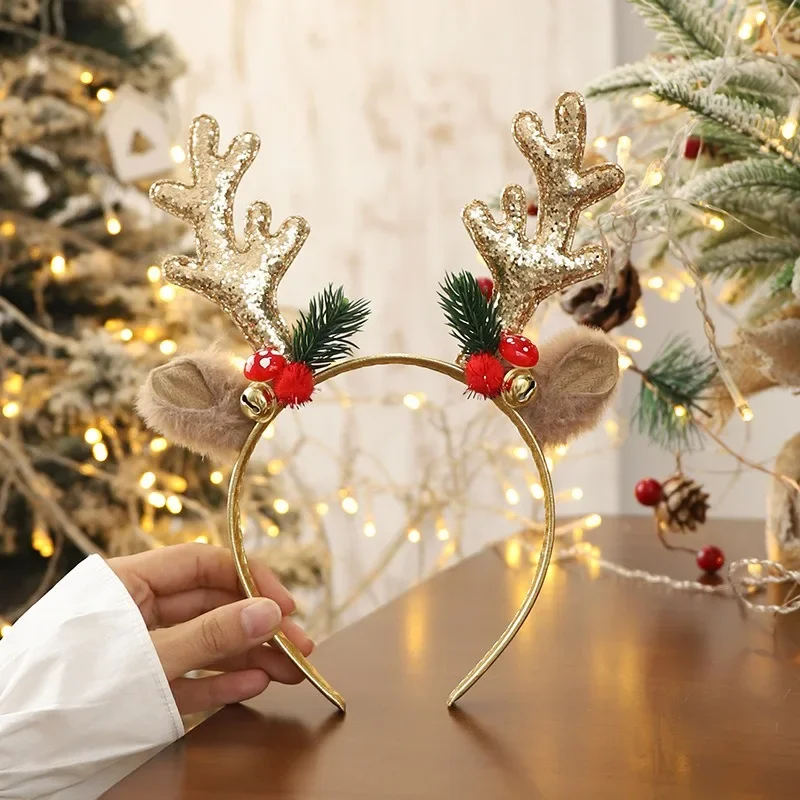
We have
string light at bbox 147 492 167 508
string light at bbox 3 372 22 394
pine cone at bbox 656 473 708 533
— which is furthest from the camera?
string light at bbox 3 372 22 394

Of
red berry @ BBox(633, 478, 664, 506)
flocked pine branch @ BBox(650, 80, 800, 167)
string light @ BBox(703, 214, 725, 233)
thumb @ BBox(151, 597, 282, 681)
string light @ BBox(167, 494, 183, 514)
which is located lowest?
string light @ BBox(167, 494, 183, 514)

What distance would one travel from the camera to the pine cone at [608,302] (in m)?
0.91

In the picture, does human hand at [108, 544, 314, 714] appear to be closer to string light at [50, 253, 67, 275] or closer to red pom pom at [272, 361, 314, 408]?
red pom pom at [272, 361, 314, 408]

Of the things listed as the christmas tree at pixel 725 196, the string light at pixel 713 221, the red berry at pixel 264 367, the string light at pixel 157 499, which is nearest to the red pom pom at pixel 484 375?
the red berry at pixel 264 367

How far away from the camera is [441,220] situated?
6.98ft

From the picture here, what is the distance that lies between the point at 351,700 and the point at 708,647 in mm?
267

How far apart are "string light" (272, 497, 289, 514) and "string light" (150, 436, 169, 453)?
0.21m

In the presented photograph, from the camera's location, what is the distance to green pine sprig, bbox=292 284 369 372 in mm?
627

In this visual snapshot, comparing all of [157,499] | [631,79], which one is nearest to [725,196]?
[631,79]

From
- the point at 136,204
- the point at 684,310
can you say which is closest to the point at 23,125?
the point at 136,204

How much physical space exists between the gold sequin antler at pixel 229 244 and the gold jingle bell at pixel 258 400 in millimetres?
29

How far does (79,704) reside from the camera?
22.2 inches

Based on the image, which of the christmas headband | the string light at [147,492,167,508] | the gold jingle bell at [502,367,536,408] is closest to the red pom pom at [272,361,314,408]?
the christmas headband

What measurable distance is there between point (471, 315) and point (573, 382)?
77mm
